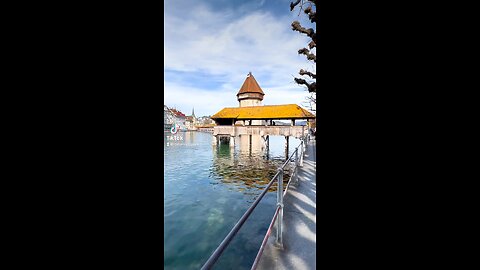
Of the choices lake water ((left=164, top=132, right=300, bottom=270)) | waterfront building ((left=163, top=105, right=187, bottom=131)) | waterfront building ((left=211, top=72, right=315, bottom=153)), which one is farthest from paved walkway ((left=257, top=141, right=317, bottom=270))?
waterfront building ((left=163, top=105, right=187, bottom=131))

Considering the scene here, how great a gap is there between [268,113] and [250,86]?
1944cm

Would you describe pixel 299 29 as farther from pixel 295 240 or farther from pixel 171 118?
pixel 171 118

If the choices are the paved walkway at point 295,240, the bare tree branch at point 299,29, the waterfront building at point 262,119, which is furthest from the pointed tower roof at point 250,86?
the paved walkway at point 295,240

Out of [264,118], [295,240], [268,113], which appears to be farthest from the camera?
[268,113]

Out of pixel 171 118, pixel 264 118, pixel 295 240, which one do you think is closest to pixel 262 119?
pixel 264 118

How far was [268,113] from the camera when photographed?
25.2 m

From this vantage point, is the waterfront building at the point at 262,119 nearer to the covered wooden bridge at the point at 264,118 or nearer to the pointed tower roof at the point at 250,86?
the covered wooden bridge at the point at 264,118

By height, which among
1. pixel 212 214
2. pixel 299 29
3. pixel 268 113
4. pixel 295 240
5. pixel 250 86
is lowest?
pixel 212 214

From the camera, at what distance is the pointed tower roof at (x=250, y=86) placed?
42.6 m

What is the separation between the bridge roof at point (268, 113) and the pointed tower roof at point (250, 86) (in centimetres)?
1520
